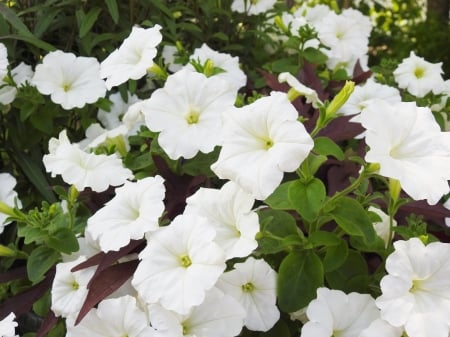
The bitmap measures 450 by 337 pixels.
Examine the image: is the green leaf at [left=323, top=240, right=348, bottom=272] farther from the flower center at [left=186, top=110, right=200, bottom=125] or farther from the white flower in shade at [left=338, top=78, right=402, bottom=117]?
the white flower in shade at [left=338, top=78, right=402, bottom=117]

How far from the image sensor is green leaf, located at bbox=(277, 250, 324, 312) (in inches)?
39.2

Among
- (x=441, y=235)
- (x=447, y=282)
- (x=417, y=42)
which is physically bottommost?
(x=417, y=42)

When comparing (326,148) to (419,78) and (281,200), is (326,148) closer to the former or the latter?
(281,200)

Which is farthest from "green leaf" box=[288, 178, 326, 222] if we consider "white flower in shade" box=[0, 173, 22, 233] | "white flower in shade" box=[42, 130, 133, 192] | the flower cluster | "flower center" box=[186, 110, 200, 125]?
"white flower in shade" box=[0, 173, 22, 233]

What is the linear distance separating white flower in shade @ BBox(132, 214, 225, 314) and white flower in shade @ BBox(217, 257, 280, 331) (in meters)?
0.08

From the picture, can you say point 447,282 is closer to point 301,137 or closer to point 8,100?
point 301,137

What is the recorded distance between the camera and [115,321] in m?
0.97

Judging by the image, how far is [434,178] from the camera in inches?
33.9

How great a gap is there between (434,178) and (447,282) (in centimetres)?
16

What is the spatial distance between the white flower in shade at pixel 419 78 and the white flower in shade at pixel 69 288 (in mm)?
890

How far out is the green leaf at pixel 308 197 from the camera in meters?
0.92

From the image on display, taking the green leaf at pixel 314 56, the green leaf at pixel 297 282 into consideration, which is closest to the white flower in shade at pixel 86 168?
the green leaf at pixel 297 282

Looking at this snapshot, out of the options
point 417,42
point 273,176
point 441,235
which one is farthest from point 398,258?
point 417,42

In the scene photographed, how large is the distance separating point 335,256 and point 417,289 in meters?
0.14
